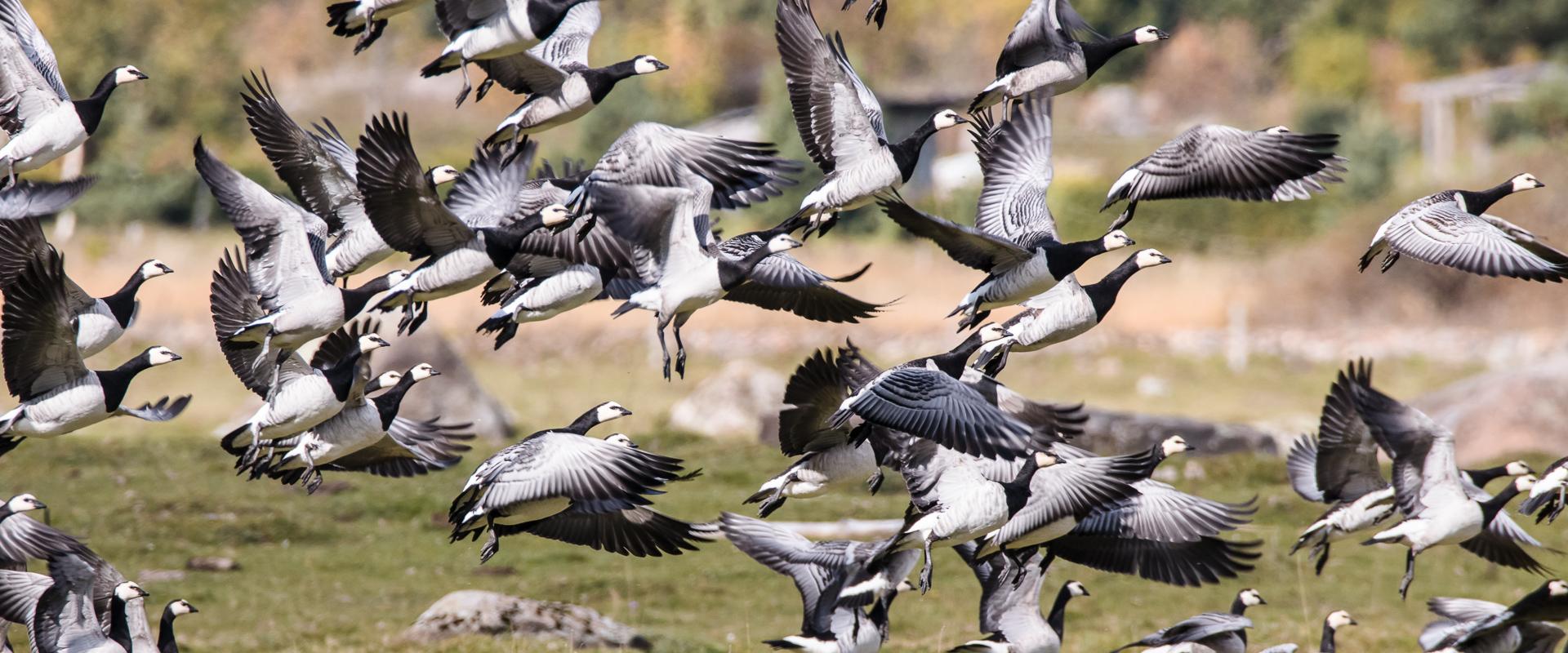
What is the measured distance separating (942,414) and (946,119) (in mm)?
2577

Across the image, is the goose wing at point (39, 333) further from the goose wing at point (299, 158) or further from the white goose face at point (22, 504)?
the goose wing at point (299, 158)

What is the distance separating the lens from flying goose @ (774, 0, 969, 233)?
31.6 feet

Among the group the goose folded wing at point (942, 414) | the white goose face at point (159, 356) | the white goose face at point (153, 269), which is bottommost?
the white goose face at point (159, 356)

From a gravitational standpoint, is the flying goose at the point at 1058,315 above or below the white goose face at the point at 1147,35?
below

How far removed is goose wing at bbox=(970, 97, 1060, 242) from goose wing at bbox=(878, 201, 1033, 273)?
1517 mm

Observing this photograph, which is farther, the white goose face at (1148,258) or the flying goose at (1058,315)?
the white goose face at (1148,258)

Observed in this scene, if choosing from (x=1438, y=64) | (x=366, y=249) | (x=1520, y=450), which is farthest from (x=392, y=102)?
(x=366, y=249)

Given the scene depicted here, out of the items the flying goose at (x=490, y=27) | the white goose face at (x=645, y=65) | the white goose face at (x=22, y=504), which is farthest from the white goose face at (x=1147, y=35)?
the white goose face at (x=22, y=504)

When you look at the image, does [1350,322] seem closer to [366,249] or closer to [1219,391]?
[1219,391]

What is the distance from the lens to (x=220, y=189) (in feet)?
32.2

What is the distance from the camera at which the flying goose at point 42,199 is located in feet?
31.3

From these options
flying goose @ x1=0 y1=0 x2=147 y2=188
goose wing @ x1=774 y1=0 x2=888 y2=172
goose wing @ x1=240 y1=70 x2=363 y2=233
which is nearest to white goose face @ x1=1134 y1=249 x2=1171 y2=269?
goose wing @ x1=774 y1=0 x2=888 y2=172

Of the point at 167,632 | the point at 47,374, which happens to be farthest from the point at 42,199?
the point at 167,632

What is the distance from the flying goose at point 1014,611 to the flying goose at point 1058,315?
46.7 inches
